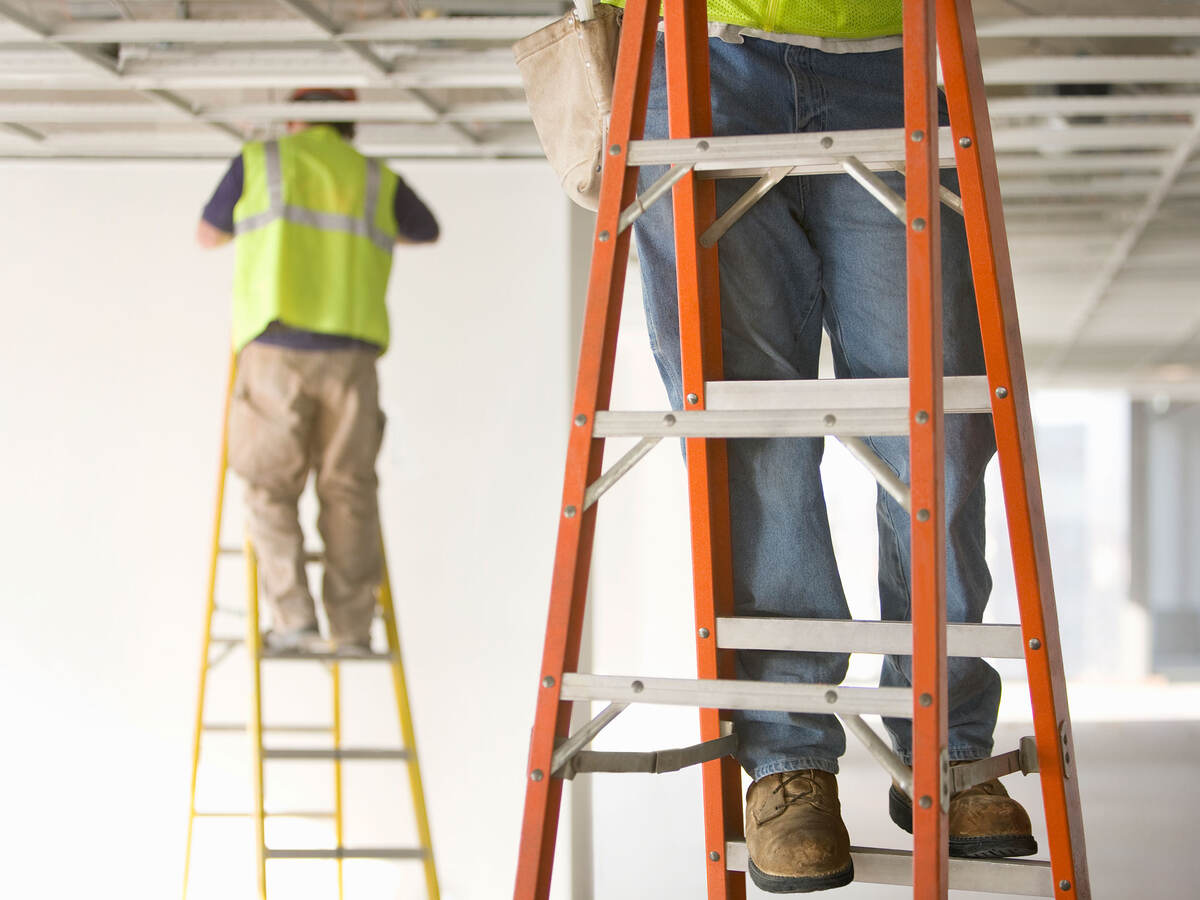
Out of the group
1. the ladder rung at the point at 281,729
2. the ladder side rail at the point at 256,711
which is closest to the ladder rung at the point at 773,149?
the ladder side rail at the point at 256,711

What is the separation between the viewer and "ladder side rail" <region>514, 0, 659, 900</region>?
1291mm

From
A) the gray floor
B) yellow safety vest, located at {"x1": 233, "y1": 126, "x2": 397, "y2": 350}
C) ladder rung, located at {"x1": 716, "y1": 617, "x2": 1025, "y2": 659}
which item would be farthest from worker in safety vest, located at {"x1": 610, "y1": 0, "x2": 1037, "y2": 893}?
yellow safety vest, located at {"x1": 233, "y1": 126, "x2": 397, "y2": 350}

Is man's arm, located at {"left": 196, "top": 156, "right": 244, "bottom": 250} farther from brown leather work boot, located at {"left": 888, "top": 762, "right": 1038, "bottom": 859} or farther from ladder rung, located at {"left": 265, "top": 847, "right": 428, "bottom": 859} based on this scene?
brown leather work boot, located at {"left": 888, "top": 762, "right": 1038, "bottom": 859}

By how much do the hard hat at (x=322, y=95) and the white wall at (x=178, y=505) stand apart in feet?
2.32

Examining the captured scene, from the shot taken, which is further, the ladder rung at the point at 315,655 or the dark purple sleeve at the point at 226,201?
the ladder rung at the point at 315,655

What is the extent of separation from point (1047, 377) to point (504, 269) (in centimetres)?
1091

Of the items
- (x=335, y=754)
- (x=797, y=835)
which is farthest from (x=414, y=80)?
(x=797, y=835)

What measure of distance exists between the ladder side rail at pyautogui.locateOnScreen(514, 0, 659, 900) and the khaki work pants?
244 cm

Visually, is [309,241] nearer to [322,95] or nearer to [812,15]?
[322,95]

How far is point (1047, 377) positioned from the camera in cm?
1441

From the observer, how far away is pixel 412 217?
3891mm

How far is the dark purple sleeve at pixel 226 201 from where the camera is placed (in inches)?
144

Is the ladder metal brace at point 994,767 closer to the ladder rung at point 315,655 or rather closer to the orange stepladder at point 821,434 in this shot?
the orange stepladder at point 821,434

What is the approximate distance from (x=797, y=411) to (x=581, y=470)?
237mm
